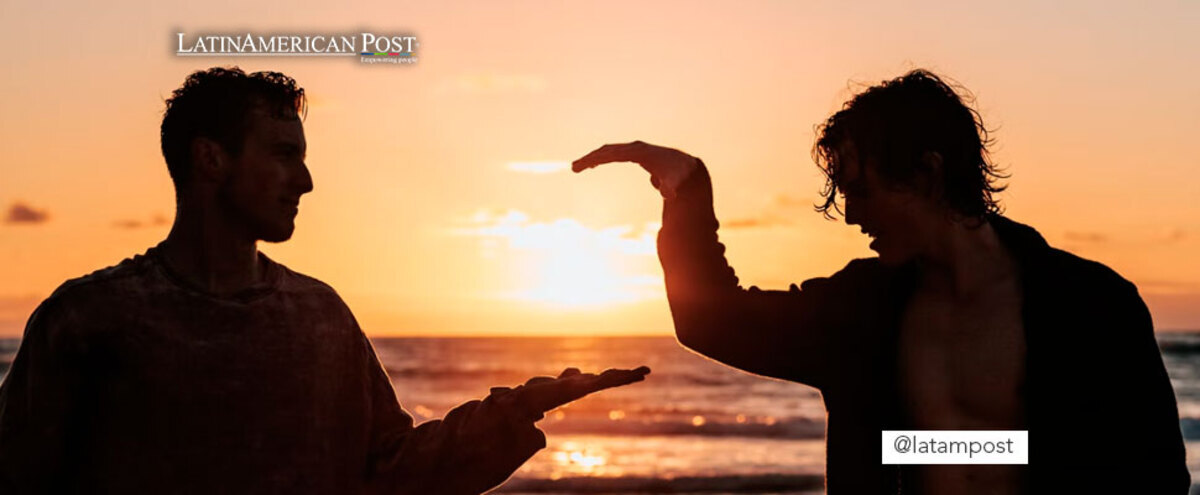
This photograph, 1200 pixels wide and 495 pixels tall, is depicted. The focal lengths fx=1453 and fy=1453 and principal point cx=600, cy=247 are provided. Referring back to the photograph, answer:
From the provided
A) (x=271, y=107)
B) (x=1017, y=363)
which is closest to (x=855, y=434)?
(x=1017, y=363)

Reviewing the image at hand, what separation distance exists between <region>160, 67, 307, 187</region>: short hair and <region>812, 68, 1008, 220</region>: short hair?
1664 millimetres

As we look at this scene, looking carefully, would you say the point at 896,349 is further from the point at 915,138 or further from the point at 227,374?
the point at 227,374

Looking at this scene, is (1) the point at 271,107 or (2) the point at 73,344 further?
(1) the point at 271,107

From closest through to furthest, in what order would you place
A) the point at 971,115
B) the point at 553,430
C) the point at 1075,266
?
the point at 1075,266, the point at 971,115, the point at 553,430

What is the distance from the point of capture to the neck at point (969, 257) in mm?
4258

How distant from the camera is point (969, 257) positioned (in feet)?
→ 14.0

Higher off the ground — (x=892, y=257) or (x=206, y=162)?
(x=206, y=162)

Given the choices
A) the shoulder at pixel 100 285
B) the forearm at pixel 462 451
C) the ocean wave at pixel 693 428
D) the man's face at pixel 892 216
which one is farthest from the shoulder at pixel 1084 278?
the ocean wave at pixel 693 428

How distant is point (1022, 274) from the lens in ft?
13.9

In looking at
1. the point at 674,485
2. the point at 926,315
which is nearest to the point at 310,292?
the point at 926,315

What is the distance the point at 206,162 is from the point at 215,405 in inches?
25.1

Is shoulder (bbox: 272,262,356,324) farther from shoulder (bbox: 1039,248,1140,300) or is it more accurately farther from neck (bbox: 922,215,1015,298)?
shoulder (bbox: 1039,248,1140,300)

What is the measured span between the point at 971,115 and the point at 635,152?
1.07 metres

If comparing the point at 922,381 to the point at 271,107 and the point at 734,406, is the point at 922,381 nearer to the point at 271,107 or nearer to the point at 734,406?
the point at 271,107
